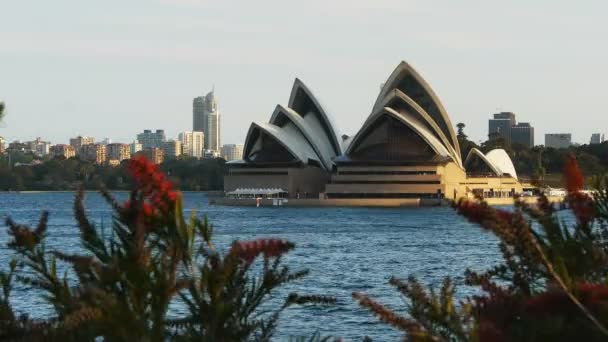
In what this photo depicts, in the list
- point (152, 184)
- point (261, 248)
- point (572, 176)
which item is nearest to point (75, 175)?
point (152, 184)

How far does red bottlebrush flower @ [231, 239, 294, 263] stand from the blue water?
127 centimetres

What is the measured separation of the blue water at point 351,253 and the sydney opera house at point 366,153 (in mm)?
10961

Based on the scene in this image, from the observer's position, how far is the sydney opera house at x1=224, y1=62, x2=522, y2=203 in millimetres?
93562

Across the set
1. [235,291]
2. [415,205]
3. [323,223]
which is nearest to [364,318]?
[235,291]

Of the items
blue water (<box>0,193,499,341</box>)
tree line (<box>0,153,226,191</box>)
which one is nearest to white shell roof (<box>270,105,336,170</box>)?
blue water (<box>0,193,499,341</box>)

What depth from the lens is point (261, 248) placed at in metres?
7.25

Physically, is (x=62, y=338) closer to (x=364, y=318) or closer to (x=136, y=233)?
(x=136, y=233)

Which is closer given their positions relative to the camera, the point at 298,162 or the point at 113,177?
the point at 298,162

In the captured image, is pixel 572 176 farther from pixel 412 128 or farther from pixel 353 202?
pixel 353 202

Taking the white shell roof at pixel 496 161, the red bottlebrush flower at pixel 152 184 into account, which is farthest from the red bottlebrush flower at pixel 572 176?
the white shell roof at pixel 496 161

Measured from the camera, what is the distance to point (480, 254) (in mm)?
43469

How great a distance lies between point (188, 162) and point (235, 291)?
517ft

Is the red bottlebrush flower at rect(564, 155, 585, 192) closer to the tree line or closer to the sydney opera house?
the sydney opera house

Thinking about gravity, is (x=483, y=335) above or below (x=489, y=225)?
below
